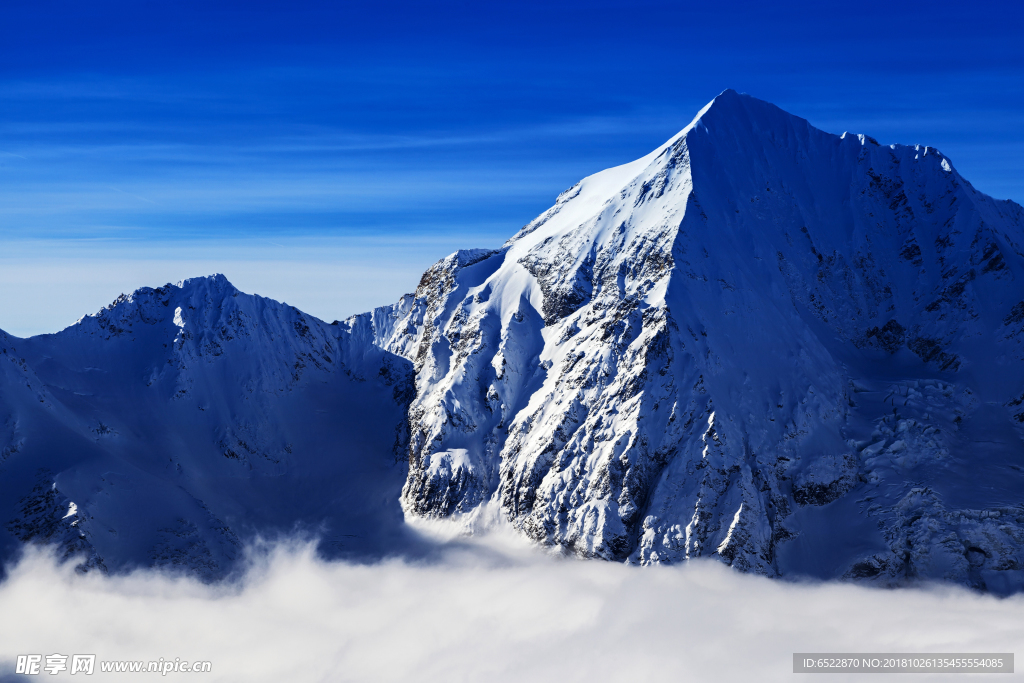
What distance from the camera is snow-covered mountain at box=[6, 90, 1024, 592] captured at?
152 m

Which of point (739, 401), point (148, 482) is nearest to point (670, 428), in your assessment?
point (739, 401)

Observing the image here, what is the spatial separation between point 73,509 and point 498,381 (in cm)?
8189

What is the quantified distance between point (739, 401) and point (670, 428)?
14921mm

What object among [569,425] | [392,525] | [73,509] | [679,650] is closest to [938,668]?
[679,650]

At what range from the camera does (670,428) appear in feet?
530

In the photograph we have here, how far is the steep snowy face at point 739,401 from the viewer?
15088cm

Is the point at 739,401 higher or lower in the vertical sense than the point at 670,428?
higher

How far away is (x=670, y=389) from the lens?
165m

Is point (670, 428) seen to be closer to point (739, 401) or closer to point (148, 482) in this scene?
point (739, 401)

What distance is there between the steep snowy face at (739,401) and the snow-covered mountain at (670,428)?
0.40 metres

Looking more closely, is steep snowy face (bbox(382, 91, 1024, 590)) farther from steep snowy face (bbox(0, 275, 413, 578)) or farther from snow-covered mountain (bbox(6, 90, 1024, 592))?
steep snowy face (bbox(0, 275, 413, 578))

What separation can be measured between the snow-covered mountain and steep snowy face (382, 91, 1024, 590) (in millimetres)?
404

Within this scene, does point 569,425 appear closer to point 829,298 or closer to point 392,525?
point 392,525

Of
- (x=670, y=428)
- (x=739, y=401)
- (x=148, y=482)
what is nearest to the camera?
(x=670, y=428)
